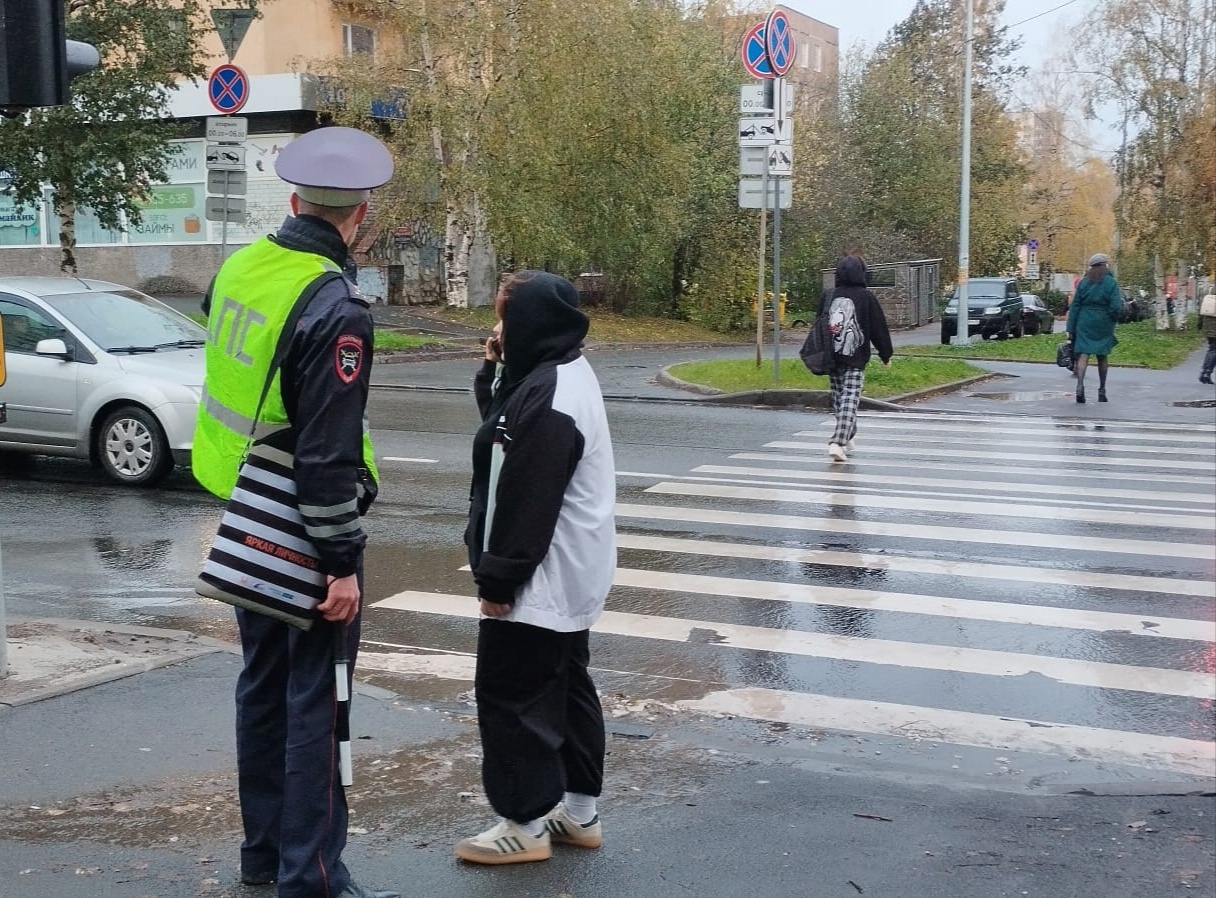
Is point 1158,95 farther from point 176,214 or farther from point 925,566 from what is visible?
point 925,566

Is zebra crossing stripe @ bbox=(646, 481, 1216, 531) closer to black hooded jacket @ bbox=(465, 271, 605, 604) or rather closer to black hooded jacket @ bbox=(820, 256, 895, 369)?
black hooded jacket @ bbox=(820, 256, 895, 369)

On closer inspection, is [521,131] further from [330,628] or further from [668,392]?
[330,628]

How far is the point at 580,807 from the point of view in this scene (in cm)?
416

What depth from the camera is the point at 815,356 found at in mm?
12516

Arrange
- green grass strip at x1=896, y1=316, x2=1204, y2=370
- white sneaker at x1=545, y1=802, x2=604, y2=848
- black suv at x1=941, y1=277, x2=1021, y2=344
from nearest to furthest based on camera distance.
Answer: white sneaker at x1=545, y1=802, x2=604, y2=848
green grass strip at x1=896, y1=316, x2=1204, y2=370
black suv at x1=941, y1=277, x2=1021, y2=344

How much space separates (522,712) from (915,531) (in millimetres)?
6030

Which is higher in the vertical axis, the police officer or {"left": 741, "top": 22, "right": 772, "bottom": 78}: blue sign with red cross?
{"left": 741, "top": 22, "right": 772, "bottom": 78}: blue sign with red cross

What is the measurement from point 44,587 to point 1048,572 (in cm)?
608

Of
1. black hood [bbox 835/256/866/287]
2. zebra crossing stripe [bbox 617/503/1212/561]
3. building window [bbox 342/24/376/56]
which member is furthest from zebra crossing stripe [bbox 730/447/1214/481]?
building window [bbox 342/24/376/56]

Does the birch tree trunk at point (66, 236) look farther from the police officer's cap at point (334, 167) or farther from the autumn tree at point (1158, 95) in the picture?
the autumn tree at point (1158, 95)

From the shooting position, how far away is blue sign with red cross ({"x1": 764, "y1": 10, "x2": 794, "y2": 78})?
59.6 feet

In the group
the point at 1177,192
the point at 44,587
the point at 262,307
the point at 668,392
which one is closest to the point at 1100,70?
the point at 1177,192

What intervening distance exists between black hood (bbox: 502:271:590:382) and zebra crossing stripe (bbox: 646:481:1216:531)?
6.81m

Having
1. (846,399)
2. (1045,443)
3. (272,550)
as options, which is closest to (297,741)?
(272,550)
